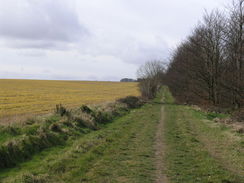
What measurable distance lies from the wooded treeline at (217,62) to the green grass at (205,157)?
8.46 meters

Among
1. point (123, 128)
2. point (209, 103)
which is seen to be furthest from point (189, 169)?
point (209, 103)

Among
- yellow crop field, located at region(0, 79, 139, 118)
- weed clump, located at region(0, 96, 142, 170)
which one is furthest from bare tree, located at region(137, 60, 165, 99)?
weed clump, located at region(0, 96, 142, 170)

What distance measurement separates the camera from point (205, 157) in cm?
938

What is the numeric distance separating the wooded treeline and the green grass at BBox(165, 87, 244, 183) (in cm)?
846

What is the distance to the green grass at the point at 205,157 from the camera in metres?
7.24

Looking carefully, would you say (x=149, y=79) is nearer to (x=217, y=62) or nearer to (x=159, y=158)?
(x=217, y=62)

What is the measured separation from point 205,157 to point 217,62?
22.9m

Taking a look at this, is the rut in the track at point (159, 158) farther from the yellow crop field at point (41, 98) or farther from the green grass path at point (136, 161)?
the yellow crop field at point (41, 98)

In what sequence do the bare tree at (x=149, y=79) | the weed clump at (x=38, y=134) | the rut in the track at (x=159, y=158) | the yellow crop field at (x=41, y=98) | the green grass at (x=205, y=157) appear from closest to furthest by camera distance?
the rut in the track at (x=159, y=158), the green grass at (x=205, y=157), the weed clump at (x=38, y=134), the yellow crop field at (x=41, y=98), the bare tree at (x=149, y=79)

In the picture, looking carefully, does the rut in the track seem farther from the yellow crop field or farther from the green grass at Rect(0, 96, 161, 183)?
the yellow crop field

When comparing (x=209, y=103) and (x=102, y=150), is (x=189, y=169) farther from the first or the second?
(x=209, y=103)

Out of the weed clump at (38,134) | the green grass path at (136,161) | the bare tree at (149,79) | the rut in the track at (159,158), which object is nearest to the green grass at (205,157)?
the green grass path at (136,161)

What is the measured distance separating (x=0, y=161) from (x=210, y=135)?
33.0 ft

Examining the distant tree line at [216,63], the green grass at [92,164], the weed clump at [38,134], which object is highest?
the distant tree line at [216,63]
